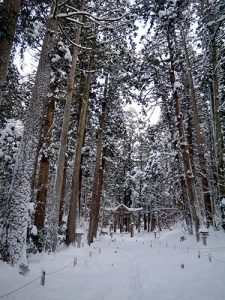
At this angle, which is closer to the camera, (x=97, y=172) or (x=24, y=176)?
(x=24, y=176)

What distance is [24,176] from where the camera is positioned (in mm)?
7410

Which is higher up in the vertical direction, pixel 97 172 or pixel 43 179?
pixel 97 172

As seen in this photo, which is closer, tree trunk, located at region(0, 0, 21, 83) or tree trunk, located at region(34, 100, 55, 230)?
tree trunk, located at region(0, 0, 21, 83)

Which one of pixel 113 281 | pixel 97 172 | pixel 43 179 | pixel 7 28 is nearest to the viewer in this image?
pixel 7 28

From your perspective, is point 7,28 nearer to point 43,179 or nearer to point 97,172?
point 43,179

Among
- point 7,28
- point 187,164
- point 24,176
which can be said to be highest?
point 7,28

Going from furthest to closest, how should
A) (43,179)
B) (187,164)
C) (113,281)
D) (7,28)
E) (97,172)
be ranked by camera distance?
(97,172), (187,164), (43,179), (113,281), (7,28)

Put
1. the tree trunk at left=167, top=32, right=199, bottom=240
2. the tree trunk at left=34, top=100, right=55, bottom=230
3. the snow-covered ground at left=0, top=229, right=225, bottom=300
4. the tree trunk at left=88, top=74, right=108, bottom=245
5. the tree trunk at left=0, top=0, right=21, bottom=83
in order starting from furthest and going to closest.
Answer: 1. the tree trunk at left=88, top=74, right=108, bottom=245
2. the tree trunk at left=167, top=32, right=199, bottom=240
3. the tree trunk at left=34, top=100, right=55, bottom=230
4. the tree trunk at left=0, top=0, right=21, bottom=83
5. the snow-covered ground at left=0, top=229, right=225, bottom=300

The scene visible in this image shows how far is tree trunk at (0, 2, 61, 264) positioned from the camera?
7.09m

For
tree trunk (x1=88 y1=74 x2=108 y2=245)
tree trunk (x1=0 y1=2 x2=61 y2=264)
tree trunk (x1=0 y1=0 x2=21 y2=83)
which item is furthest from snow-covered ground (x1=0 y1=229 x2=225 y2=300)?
tree trunk (x1=88 y1=74 x2=108 y2=245)

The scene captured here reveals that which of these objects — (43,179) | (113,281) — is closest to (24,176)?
(113,281)

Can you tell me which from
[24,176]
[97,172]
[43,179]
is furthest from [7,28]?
[97,172]

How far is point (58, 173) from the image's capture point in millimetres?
12109

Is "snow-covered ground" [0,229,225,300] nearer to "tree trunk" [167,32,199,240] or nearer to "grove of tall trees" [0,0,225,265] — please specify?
"grove of tall trees" [0,0,225,265]
